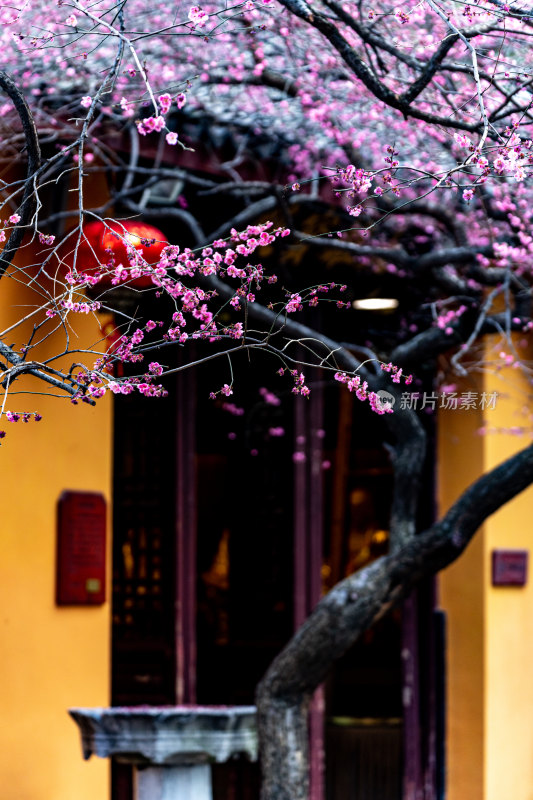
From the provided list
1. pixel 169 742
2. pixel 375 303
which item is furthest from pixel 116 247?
pixel 375 303

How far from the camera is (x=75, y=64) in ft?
22.6

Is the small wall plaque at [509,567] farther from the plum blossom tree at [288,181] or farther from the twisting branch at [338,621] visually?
the twisting branch at [338,621]

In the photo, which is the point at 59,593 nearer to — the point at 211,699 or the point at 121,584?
the point at 121,584

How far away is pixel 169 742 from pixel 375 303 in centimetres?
402

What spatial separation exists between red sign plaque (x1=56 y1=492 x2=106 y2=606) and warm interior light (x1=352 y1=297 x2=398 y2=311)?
282cm

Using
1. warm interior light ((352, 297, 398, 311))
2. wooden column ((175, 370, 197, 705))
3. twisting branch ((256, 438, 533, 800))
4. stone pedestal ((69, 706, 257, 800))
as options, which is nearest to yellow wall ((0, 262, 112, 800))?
stone pedestal ((69, 706, 257, 800))

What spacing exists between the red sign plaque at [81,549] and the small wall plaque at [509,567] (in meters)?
3.44

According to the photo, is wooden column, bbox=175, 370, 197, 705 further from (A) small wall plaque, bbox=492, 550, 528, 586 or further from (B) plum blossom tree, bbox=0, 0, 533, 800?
(A) small wall plaque, bbox=492, 550, 528, 586

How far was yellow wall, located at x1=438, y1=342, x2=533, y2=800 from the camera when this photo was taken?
9234mm

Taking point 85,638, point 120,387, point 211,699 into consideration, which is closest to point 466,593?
point 211,699

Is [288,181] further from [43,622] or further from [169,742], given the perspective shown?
[169,742]

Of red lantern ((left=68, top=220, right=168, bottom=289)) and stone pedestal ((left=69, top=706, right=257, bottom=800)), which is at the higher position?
red lantern ((left=68, top=220, right=168, bottom=289))

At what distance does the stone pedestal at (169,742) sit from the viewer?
19.3 ft

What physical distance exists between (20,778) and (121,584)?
1768 mm
